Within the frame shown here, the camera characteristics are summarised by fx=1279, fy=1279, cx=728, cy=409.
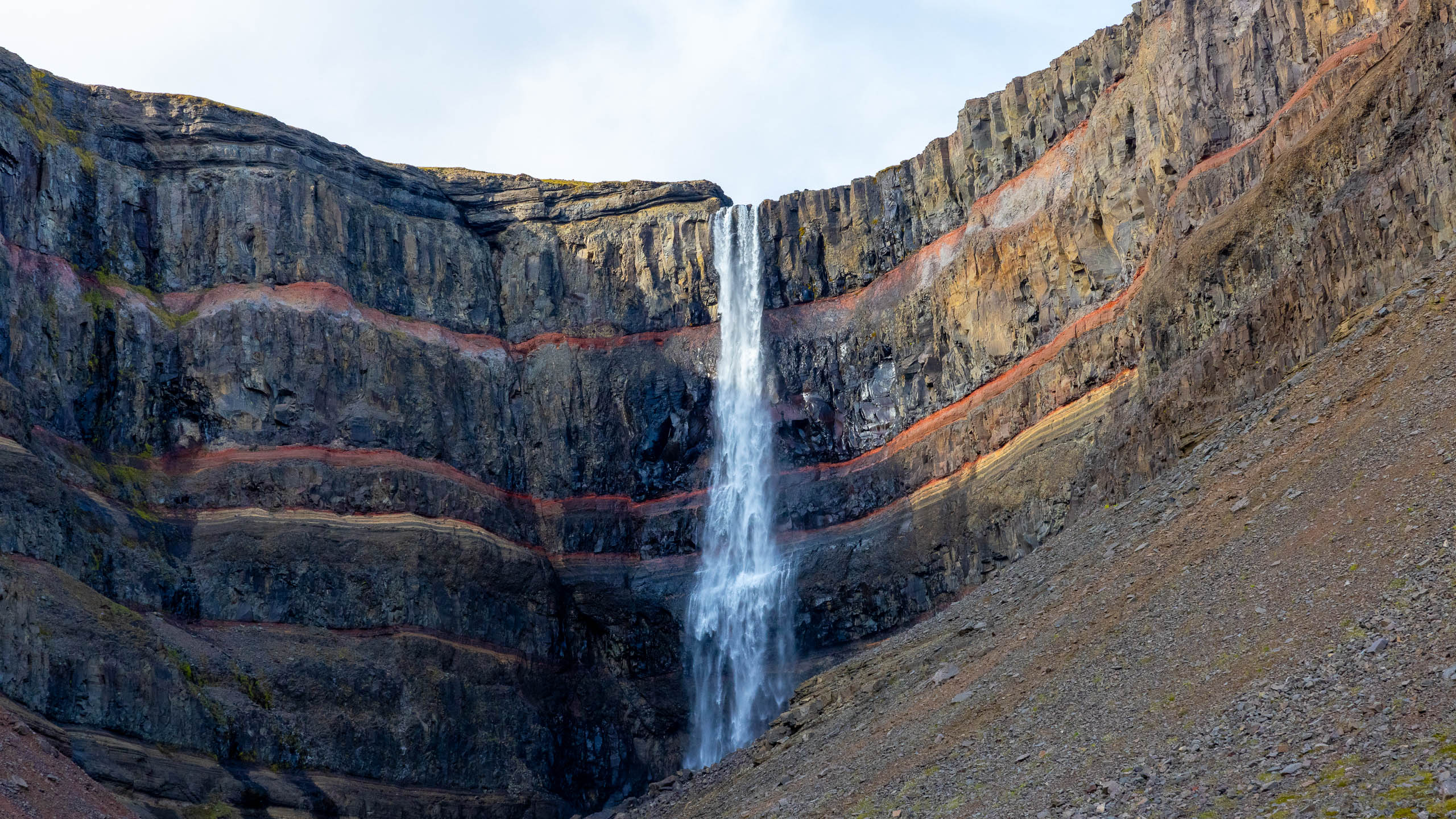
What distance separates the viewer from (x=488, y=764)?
4638cm

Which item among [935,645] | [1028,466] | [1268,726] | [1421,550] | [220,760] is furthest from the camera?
[1028,466]

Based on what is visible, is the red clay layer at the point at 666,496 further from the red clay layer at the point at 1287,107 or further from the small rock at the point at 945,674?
the small rock at the point at 945,674

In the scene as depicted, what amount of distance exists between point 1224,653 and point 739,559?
33848mm

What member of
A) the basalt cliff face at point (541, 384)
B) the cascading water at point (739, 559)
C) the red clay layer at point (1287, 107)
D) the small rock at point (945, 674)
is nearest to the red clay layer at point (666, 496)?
the basalt cliff face at point (541, 384)

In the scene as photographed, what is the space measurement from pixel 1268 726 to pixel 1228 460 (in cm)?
1108

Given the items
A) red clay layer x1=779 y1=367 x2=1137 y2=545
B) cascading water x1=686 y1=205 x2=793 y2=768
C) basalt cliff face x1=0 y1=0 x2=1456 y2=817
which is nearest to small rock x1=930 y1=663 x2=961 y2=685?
basalt cliff face x1=0 y1=0 x2=1456 y2=817

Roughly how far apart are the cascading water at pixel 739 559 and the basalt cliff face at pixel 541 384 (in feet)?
2.92

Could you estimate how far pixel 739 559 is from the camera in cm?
5331

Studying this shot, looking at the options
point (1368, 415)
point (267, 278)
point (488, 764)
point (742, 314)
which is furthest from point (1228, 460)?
point (267, 278)

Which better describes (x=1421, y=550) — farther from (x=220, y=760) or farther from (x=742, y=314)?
(x=742, y=314)

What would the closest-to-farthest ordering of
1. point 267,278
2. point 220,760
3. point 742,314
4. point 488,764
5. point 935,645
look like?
point 935,645 → point 220,760 → point 488,764 → point 267,278 → point 742,314

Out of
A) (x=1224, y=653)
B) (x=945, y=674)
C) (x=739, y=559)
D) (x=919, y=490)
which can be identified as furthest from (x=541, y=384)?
(x=1224, y=653)

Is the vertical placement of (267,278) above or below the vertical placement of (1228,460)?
above

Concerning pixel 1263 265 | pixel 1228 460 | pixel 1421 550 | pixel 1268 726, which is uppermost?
pixel 1263 265
